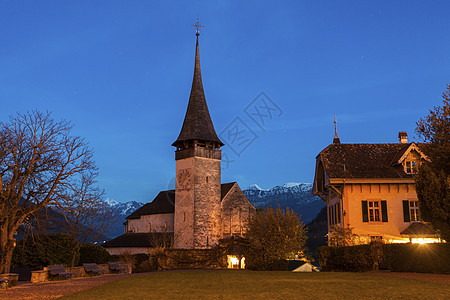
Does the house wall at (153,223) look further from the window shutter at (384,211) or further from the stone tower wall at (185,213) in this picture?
the window shutter at (384,211)

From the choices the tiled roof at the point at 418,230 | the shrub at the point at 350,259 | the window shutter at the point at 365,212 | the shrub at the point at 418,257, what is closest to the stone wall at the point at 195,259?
the window shutter at the point at 365,212

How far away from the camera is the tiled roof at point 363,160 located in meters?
32.7

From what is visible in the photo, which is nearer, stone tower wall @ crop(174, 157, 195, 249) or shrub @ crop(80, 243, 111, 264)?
shrub @ crop(80, 243, 111, 264)

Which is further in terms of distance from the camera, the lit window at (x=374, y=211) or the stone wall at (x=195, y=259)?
the stone wall at (x=195, y=259)

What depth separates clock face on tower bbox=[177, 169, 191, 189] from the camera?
5541cm

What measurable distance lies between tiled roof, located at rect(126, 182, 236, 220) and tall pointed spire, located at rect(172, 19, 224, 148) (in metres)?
7.03

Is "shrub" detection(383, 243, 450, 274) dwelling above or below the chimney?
below

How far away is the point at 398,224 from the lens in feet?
106

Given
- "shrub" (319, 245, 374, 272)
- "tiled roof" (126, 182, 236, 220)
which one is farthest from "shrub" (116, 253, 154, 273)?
"shrub" (319, 245, 374, 272)

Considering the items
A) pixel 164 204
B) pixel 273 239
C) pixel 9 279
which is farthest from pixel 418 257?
pixel 164 204

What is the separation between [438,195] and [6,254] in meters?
21.3

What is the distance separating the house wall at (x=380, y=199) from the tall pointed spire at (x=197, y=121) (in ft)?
89.0

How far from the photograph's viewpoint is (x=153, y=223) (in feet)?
215

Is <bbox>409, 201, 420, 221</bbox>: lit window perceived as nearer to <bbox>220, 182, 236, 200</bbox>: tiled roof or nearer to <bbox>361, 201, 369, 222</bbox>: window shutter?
<bbox>361, 201, 369, 222</bbox>: window shutter
